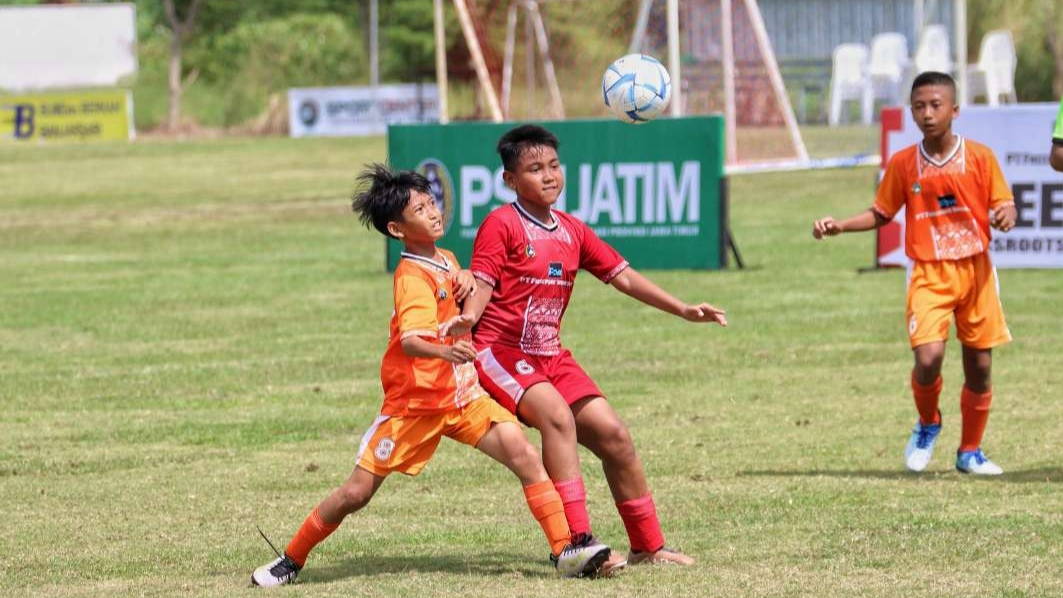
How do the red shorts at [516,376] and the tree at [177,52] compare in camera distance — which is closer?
the red shorts at [516,376]

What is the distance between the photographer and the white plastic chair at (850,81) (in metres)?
31.6

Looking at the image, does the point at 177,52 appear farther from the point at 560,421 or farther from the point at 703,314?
the point at 560,421

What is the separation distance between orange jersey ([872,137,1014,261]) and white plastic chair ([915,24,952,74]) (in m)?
21.5

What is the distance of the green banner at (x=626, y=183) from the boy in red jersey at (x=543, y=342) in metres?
11.3

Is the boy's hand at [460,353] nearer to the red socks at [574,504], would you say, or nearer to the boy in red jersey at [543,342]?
the boy in red jersey at [543,342]

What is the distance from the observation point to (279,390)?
38.8 feet

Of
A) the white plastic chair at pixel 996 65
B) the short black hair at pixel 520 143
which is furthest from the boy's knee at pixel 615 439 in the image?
the white plastic chair at pixel 996 65

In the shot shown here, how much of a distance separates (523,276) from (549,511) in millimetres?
884

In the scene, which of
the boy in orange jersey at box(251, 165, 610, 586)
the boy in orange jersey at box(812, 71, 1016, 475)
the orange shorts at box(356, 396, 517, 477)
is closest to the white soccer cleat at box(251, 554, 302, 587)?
the boy in orange jersey at box(251, 165, 610, 586)

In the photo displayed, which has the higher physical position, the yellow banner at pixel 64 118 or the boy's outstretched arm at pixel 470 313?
the yellow banner at pixel 64 118

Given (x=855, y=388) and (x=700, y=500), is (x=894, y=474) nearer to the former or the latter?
(x=700, y=500)

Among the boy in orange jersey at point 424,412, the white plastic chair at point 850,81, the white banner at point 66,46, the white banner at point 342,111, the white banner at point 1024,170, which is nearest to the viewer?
the boy in orange jersey at point 424,412

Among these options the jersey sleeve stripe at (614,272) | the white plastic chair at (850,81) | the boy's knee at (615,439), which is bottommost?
the boy's knee at (615,439)

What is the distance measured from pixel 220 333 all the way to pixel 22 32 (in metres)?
67.5
